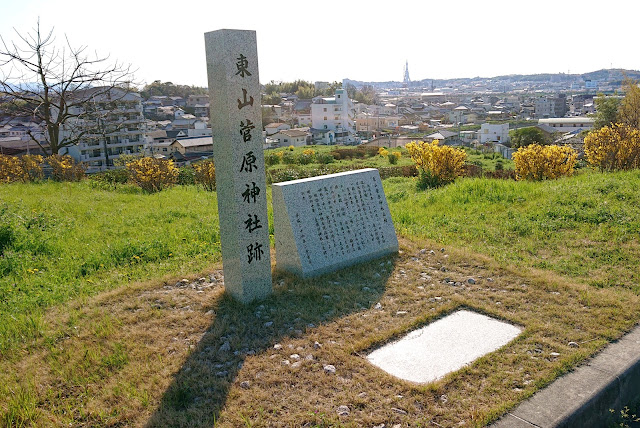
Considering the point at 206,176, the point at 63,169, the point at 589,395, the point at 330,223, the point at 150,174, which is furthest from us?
the point at 206,176

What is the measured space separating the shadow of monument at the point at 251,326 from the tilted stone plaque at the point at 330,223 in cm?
19

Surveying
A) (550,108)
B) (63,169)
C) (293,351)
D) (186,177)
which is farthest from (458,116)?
(293,351)

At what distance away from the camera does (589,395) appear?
11.7 ft

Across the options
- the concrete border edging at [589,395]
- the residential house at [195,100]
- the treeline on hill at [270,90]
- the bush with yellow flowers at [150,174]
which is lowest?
the concrete border edging at [589,395]

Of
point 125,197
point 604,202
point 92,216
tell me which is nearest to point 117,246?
point 92,216

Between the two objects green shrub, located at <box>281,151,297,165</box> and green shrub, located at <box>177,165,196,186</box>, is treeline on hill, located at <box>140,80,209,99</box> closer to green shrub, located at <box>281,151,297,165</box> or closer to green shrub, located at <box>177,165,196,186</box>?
green shrub, located at <box>281,151,297,165</box>

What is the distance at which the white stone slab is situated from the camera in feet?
13.2

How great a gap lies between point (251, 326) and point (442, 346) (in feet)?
5.99

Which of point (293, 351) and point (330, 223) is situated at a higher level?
point (330, 223)

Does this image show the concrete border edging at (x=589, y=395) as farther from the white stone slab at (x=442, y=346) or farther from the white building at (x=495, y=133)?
the white building at (x=495, y=133)

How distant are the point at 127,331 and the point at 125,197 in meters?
7.52

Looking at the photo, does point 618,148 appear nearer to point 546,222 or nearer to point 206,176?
point 546,222

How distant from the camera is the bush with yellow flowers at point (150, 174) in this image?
13.4 metres

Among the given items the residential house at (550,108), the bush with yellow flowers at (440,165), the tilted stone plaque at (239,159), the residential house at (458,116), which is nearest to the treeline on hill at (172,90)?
the residential house at (458,116)
